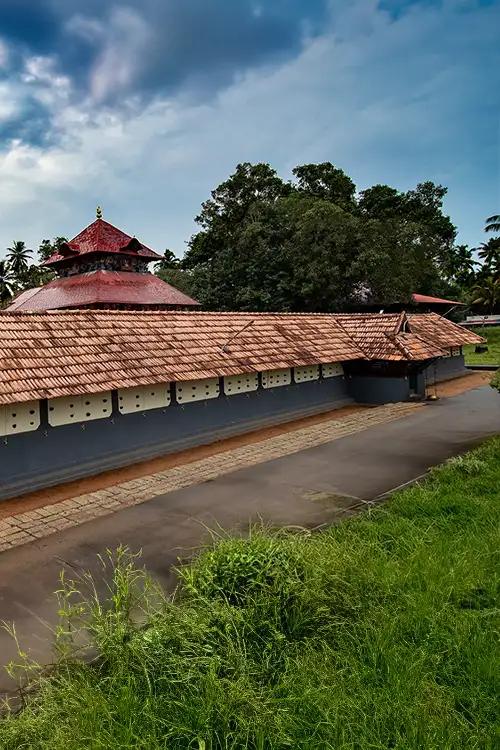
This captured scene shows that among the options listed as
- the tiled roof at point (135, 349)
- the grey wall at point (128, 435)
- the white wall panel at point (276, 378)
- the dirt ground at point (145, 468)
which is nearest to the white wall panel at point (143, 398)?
the grey wall at point (128, 435)

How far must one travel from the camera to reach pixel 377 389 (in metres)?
16.9

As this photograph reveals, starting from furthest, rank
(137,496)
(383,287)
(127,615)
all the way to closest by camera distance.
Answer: (383,287) → (137,496) → (127,615)

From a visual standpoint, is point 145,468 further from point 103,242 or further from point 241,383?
point 103,242

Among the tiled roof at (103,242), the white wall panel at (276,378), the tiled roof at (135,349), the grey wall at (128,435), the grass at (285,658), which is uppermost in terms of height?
the tiled roof at (103,242)

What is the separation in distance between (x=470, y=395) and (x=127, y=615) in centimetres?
1550

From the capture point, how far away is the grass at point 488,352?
91.9 feet

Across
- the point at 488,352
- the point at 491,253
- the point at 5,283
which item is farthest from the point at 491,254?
the point at 5,283

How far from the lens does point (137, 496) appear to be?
8602 mm

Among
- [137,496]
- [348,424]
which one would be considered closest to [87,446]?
[137,496]

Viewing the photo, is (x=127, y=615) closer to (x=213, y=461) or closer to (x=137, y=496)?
(x=137, y=496)

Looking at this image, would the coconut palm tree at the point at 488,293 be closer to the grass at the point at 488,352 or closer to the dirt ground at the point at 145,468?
the grass at the point at 488,352

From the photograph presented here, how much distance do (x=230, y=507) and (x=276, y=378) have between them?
666cm

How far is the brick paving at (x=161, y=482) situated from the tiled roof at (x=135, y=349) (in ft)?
5.79

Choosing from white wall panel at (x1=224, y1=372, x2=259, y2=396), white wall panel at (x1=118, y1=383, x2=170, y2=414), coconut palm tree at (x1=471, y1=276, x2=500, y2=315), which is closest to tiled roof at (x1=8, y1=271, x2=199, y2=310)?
white wall panel at (x1=224, y1=372, x2=259, y2=396)
